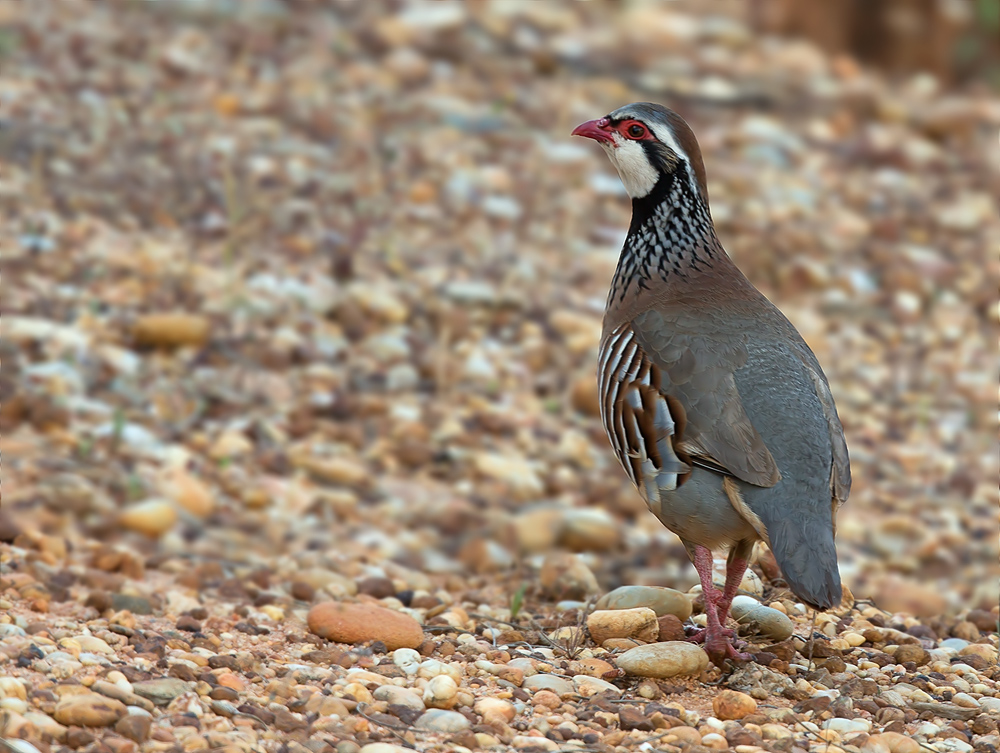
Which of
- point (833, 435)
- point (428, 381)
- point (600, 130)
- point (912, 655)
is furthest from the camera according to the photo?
point (428, 381)

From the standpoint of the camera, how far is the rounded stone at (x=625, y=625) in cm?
426

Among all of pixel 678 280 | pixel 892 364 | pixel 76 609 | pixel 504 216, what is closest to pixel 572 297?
pixel 504 216

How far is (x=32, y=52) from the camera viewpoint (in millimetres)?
9227

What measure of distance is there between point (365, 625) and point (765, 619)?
4.38 ft

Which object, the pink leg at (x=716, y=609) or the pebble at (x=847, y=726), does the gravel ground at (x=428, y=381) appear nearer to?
the pebble at (x=847, y=726)

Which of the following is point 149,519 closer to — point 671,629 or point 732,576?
point 671,629

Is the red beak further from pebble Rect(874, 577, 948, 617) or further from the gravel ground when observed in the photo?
pebble Rect(874, 577, 948, 617)

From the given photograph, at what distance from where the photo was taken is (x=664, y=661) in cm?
393

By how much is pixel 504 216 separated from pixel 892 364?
2.79 metres

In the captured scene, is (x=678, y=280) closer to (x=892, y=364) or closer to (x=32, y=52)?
(x=892, y=364)

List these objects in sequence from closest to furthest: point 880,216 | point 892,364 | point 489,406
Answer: point 489,406 < point 892,364 < point 880,216

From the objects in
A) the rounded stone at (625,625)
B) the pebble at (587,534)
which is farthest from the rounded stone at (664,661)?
the pebble at (587,534)

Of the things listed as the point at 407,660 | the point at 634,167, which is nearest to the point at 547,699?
the point at 407,660

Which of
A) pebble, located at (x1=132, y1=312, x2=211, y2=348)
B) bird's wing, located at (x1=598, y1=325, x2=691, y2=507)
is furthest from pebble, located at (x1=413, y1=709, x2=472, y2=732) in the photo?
pebble, located at (x1=132, y1=312, x2=211, y2=348)
